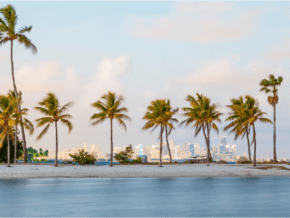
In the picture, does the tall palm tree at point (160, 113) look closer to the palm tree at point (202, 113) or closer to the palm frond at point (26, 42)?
the palm tree at point (202, 113)

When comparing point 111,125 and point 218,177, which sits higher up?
point 111,125

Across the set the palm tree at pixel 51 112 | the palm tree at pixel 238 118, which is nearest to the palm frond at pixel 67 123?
the palm tree at pixel 51 112

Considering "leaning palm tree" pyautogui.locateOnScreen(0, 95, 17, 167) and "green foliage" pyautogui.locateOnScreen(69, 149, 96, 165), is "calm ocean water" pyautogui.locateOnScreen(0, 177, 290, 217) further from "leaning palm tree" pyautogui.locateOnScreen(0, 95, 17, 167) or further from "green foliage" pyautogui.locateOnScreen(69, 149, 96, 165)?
"green foliage" pyautogui.locateOnScreen(69, 149, 96, 165)

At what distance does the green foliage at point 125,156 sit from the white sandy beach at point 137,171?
3.38m

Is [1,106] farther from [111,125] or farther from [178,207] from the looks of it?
[178,207]

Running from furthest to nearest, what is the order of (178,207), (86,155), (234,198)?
(86,155) → (234,198) → (178,207)

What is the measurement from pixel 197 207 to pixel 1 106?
99.8 ft

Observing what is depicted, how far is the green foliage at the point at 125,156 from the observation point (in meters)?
60.4

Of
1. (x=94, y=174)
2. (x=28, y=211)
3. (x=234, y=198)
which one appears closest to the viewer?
(x=28, y=211)

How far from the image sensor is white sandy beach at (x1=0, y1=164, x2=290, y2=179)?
168 feet

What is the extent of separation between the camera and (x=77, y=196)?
35.0 m

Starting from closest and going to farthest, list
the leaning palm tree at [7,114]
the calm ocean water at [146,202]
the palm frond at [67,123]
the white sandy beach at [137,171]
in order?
the calm ocean water at [146,202], the leaning palm tree at [7,114], the white sandy beach at [137,171], the palm frond at [67,123]

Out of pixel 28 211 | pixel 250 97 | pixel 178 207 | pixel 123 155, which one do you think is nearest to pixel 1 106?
pixel 123 155

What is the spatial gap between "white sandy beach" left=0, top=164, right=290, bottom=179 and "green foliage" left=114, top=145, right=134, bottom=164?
3.38 metres
